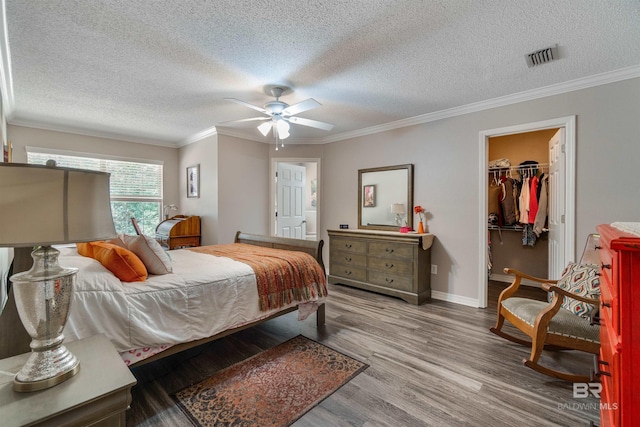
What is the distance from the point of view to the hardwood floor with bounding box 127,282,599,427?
1.61m

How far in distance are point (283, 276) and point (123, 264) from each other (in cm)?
119

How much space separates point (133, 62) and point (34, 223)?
2196mm

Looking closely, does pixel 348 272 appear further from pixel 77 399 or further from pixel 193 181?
pixel 77 399

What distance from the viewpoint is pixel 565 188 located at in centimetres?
286

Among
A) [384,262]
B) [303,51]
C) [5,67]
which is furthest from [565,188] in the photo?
[5,67]

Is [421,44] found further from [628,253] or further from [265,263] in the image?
[265,263]

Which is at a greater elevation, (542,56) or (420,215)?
(542,56)


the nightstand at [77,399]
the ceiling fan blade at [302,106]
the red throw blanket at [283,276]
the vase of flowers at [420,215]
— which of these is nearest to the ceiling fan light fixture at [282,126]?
the ceiling fan blade at [302,106]

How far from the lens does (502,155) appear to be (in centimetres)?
455

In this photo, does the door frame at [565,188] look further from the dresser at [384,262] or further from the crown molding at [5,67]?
the crown molding at [5,67]

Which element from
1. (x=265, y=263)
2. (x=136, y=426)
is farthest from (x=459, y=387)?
(x=136, y=426)

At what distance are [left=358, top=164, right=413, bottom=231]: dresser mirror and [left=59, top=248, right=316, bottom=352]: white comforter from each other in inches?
97.1

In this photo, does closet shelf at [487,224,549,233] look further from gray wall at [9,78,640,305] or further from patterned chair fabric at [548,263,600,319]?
patterned chair fabric at [548,263,600,319]

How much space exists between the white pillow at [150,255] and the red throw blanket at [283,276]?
2.14ft
